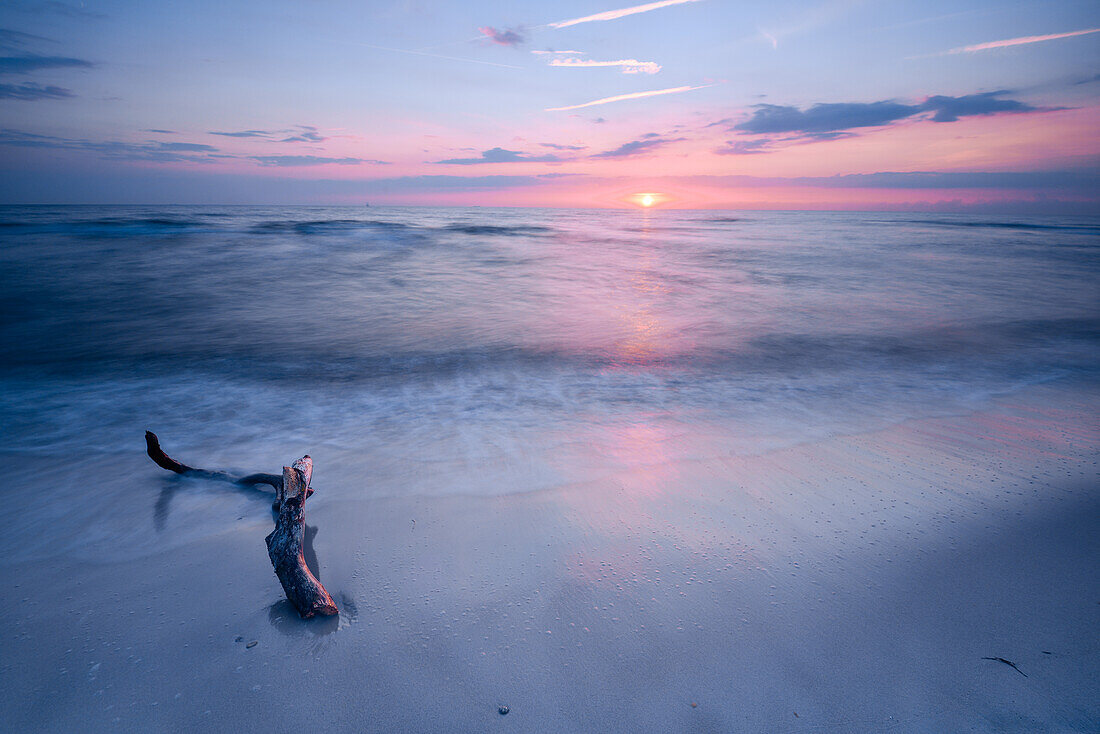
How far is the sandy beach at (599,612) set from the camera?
1727 mm

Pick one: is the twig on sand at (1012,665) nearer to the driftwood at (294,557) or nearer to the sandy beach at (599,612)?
the sandy beach at (599,612)

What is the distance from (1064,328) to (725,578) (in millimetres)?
9742

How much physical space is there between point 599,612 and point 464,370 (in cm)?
419

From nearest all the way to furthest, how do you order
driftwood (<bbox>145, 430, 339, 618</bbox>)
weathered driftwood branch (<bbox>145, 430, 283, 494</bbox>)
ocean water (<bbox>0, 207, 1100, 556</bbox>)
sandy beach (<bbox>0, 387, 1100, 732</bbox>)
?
sandy beach (<bbox>0, 387, 1100, 732</bbox>) → driftwood (<bbox>145, 430, 339, 618</bbox>) → weathered driftwood branch (<bbox>145, 430, 283, 494</bbox>) → ocean water (<bbox>0, 207, 1100, 556</bbox>)

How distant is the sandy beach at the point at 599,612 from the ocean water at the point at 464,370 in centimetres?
33

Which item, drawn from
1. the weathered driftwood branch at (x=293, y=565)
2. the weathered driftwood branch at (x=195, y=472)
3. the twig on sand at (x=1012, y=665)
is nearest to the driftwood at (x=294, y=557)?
the weathered driftwood branch at (x=293, y=565)

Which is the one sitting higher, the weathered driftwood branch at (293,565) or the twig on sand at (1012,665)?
the weathered driftwood branch at (293,565)

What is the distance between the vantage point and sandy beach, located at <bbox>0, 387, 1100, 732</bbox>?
1.73 meters

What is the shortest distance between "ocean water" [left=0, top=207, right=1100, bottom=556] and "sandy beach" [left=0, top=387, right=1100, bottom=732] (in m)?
0.33

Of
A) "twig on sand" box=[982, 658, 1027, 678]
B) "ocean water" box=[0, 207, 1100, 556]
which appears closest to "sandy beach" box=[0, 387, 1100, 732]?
"twig on sand" box=[982, 658, 1027, 678]

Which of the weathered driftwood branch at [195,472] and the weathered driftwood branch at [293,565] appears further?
the weathered driftwood branch at [195,472]

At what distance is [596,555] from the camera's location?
2521 mm

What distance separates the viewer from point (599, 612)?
2139 mm

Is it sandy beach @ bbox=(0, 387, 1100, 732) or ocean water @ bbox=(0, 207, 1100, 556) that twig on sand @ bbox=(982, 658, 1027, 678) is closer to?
sandy beach @ bbox=(0, 387, 1100, 732)
